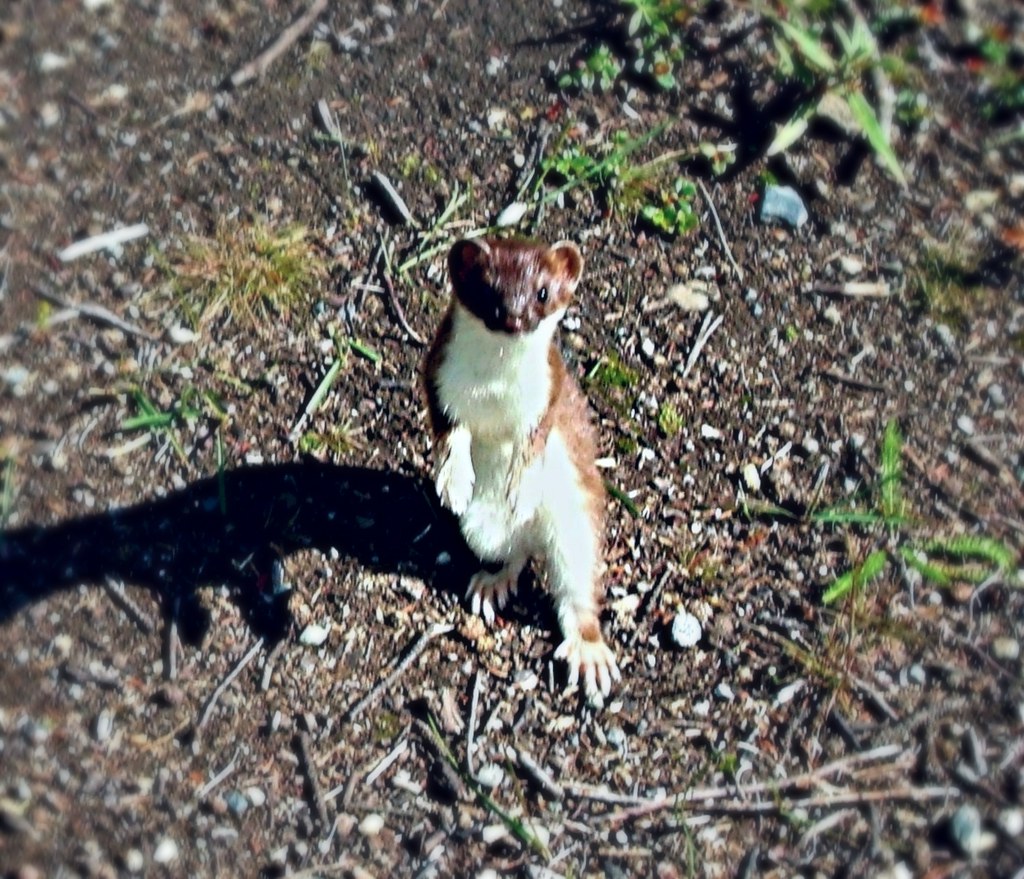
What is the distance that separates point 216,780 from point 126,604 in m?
0.66

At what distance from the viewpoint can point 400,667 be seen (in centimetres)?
325

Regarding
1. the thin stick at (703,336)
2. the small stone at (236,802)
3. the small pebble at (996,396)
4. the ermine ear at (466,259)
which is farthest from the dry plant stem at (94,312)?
the small pebble at (996,396)

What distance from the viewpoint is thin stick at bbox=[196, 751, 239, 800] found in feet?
10.1

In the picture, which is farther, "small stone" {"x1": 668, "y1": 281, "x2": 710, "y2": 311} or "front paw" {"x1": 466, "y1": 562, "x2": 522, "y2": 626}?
"small stone" {"x1": 668, "y1": 281, "x2": 710, "y2": 311}

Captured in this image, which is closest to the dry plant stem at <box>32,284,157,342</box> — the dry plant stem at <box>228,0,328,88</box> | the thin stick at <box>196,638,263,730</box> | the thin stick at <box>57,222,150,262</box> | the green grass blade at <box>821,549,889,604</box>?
the thin stick at <box>57,222,150,262</box>

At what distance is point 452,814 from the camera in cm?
309

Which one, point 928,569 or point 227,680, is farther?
point 928,569

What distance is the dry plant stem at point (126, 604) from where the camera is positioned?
328 cm

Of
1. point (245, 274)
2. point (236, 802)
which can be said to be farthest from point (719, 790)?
point (245, 274)

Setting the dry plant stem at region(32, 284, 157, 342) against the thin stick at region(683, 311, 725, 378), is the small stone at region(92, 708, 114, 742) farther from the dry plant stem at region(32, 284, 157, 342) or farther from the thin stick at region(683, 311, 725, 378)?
the thin stick at region(683, 311, 725, 378)

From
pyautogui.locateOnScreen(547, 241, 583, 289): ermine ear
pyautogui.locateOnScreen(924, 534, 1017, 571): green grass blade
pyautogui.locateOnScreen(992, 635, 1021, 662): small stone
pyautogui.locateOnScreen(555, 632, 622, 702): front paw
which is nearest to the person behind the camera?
pyautogui.locateOnScreen(547, 241, 583, 289): ermine ear

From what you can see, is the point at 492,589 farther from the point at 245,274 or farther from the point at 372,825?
the point at 245,274

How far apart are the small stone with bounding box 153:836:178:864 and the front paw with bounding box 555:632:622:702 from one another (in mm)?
1313

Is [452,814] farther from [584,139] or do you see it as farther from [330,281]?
[584,139]
